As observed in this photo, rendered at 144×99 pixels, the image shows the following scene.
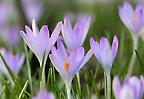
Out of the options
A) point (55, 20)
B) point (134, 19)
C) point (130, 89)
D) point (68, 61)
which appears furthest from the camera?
point (55, 20)

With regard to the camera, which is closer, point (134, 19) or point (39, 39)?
point (39, 39)

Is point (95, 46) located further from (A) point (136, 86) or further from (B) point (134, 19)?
(B) point (134, 19)

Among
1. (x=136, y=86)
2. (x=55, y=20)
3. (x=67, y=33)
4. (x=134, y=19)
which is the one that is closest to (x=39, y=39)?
(x=67, y=33)

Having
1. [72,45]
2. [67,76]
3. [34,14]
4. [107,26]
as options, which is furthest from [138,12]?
[107,26]

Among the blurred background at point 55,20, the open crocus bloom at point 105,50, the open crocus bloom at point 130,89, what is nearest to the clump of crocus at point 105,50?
the open crocus bloom at point 105,50

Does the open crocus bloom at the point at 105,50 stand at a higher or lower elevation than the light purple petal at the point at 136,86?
higher

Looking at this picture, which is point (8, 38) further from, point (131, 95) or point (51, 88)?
point (131, 95)

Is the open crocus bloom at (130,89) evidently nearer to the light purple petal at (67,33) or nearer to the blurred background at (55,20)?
the light purple petal at (67,33)

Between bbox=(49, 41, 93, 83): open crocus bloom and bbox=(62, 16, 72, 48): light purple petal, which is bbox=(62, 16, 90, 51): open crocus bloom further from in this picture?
bbox=(49, 41, 93, 83): open crocus bloom

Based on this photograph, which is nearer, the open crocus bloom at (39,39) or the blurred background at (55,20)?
the open crocus bloom at (39,39)

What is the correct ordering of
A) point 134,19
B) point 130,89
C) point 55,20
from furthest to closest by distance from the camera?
point 55,20 < point 134,19 < point 130,89

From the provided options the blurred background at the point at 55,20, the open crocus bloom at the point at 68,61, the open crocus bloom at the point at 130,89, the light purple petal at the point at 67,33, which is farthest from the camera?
the blurred background at the point at 55,20
